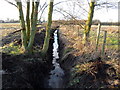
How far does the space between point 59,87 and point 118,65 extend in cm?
289

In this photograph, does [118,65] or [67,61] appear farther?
[67,61]

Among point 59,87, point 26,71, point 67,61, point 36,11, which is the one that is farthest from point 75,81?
point 36,11

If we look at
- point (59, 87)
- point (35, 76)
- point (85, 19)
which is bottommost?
point (59, 87)

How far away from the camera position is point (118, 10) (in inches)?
311

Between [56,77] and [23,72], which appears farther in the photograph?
[56,77]

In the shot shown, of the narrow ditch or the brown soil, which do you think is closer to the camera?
the brown soil

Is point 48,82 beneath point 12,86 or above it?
beneath

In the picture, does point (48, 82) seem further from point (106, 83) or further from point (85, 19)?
point (85, 19)

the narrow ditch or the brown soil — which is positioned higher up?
the brown soil

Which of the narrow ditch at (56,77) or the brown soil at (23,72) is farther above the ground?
the brown soil at (23,72)

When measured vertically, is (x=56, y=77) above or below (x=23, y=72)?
below

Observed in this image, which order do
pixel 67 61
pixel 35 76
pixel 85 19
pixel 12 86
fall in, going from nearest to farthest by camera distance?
pixel 12 86 < pixel 35 76 < pixel 67 61 < pixel 85 19

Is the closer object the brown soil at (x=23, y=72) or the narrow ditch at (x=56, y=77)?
the brown soil at (x=23, y=72)

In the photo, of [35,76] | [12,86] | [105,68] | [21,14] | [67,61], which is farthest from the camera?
[67,61]
